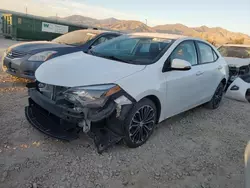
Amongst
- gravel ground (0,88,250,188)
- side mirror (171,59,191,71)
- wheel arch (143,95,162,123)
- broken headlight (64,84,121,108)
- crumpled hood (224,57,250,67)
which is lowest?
gravel ground (0,88,250,188)

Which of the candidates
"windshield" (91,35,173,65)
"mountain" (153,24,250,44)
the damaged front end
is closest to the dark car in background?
"windshield" (91,35,173,65)

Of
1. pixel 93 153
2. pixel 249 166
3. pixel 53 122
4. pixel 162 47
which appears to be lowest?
pixel 93 153

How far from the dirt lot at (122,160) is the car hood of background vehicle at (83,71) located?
2.94 feet

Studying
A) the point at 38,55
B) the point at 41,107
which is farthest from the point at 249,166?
the point at 38,55

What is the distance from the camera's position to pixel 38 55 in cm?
526

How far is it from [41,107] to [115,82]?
113 cm

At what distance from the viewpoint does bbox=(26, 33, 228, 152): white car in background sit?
2854mm

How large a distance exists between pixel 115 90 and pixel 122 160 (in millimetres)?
916

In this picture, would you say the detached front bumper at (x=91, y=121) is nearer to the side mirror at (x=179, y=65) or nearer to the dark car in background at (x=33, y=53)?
the side mirror at (x=179, y=65)

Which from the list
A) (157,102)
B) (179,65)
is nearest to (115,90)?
(157,102)

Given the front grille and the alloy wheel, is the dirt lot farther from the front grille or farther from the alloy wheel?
the front grille

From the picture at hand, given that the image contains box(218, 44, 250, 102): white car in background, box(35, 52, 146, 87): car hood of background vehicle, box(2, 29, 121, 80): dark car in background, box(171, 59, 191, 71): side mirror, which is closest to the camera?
box(35, 52, 146, 87): car hood of background vehicle

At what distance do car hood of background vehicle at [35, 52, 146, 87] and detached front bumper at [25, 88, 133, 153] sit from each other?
288 mm

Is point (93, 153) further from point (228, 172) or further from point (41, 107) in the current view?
point (228, 172)
